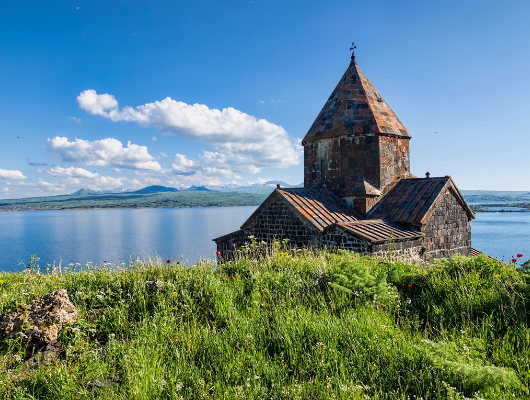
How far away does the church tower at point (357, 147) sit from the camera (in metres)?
13.2

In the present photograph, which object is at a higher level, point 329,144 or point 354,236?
point 329,144

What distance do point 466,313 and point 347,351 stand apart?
1.99 meters

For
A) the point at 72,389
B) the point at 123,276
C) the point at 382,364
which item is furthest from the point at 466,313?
the point at 123,276

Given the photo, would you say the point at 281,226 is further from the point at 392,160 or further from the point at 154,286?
the point at 154,286

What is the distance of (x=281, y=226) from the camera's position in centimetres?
1226

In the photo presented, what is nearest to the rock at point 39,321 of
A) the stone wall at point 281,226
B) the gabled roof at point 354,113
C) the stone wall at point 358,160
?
the stone wall at point 281,226

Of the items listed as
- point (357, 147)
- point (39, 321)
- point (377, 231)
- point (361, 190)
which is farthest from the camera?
point (357, 147)

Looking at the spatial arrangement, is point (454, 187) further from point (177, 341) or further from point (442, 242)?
point (177, 341)

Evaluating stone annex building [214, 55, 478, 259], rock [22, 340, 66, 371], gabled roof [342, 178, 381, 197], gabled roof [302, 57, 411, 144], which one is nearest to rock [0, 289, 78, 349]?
rock [22, 340, 66, 371]

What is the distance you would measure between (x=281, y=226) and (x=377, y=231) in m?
3.53

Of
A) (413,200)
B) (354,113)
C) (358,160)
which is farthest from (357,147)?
(413,200)

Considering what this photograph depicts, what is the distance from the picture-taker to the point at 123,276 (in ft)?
18.9

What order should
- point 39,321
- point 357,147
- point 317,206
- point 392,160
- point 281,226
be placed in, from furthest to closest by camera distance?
point 392,160 < point 357,147 < point 317,206 < point 281,226 < point 39,321

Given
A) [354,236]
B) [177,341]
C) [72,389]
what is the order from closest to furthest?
1. [72,389]
2. [177,341]
3. [354,236]
